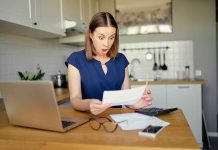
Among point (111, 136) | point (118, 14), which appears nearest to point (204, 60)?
point (118, 14)

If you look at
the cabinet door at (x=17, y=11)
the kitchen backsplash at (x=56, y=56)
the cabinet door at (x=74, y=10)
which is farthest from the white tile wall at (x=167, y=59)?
the cabinet door at (x=17, y=11)

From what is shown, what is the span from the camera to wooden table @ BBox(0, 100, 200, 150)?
0.68 metres

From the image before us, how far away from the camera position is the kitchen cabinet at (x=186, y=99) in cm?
299

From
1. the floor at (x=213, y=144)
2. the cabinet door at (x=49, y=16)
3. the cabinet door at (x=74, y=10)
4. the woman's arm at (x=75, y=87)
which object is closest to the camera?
the woman's arm at (x=75, y=87)

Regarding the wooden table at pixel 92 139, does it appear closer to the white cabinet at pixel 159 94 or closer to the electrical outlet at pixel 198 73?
the white cabinet at pixel 159 94

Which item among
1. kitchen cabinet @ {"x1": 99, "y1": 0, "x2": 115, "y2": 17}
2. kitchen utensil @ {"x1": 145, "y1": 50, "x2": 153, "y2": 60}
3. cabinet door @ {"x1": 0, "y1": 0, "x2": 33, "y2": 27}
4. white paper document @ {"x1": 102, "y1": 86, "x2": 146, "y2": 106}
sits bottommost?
white paper document @ {"x1": 102, "y1": 86, "x2": 146, "y2": 106}

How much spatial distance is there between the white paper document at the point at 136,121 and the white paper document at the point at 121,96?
0.26 feet

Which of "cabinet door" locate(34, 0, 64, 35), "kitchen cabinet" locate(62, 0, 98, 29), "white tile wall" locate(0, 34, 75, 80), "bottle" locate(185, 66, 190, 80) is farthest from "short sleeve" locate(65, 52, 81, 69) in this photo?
"bottle" locate(185, 66, 190, 80)

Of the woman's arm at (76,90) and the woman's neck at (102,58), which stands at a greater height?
the woman's neck at (102,58)

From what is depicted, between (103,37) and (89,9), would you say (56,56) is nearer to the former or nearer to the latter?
(89,9)

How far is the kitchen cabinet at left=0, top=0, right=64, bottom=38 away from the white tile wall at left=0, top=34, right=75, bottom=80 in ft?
0.88

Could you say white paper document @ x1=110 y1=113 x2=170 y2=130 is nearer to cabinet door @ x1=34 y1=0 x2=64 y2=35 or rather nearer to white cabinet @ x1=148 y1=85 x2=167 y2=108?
cabinet door @ x1=34 y1=0 x2=64 y2=35

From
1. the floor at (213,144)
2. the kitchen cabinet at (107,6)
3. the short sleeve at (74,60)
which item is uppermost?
the kitchen cabinet at (107,6)

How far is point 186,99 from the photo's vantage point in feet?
9.86
